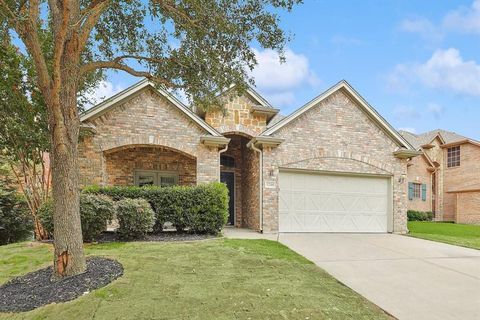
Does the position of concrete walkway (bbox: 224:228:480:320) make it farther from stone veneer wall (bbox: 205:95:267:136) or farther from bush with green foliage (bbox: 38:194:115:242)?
stone veneer wall (bbox: 205:95:267:136)

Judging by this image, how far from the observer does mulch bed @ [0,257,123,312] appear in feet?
15.8

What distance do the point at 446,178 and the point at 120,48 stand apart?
2614 centimetres

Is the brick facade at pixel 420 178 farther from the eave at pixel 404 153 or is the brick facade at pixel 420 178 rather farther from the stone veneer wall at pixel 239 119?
the stone veneer wall at pixel 239 119

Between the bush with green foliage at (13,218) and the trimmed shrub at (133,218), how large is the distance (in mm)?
4591

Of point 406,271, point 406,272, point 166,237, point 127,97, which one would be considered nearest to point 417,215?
point 406,271

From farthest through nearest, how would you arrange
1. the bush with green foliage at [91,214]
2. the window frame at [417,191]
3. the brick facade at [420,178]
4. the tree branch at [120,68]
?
the window frame at [417,191] < the brick facade at [420,178] < the bush with green foliage at [91,214] < the tree branch at [120,68]

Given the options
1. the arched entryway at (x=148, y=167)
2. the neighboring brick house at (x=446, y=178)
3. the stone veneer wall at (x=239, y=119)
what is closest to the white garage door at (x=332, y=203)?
the stone veneer wall at (x=239, y=119)

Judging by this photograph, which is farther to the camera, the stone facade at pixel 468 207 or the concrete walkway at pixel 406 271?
the stone facade at pixel 468 207

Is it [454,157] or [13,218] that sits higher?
[454,157]

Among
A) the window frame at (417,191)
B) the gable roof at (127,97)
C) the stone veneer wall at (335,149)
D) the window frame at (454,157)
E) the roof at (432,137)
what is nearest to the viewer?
the gable roof at (127,97)

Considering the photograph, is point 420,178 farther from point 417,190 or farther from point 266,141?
point 266,141

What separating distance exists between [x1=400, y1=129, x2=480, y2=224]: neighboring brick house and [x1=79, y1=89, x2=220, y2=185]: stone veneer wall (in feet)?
56.7

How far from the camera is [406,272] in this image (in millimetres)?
6777

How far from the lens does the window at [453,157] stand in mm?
24783
